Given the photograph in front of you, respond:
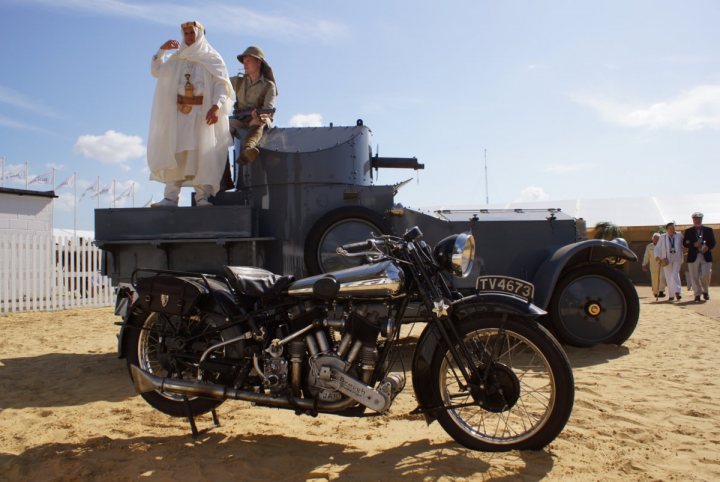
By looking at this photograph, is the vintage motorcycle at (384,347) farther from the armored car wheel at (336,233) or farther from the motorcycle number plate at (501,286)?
the armored car wheel at (336,233)

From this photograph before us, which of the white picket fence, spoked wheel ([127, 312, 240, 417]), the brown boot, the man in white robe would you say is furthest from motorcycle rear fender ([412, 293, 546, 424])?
the white picket fence

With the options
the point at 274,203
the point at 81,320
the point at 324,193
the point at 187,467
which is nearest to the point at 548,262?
the point at 324,193

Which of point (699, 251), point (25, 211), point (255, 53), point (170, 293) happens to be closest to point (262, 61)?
point (255, 53)

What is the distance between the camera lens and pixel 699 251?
11797 millimetres

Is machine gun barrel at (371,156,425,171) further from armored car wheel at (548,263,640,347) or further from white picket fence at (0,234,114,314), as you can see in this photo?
white picket fence at (0,234,114,314)

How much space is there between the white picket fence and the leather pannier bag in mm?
9069

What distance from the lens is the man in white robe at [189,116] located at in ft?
18.7

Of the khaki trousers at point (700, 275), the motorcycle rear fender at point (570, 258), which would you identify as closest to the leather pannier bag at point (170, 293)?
the motorcycle rear fender at point (570, 258)

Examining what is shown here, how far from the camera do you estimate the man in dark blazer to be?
11805mm

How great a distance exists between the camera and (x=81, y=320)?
393 inches

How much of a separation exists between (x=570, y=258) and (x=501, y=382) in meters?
3.09

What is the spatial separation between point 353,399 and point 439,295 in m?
0.72

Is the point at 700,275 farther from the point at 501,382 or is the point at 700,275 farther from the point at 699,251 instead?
the point at 501,382

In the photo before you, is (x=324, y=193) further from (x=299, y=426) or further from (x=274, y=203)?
(x=299, y=426)
